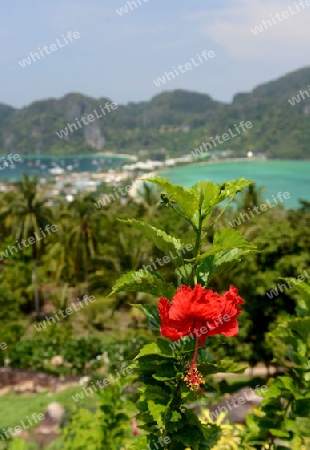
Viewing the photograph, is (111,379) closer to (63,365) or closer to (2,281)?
(63,365)

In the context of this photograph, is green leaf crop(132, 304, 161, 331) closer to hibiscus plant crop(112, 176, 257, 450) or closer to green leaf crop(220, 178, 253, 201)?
hibiscus plant crop(112, 176, 257, 450)

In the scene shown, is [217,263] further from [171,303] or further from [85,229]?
[85,229]

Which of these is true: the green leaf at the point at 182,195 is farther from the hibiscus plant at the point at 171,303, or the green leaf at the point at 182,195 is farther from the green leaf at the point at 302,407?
the green leaf at the point at 302,407

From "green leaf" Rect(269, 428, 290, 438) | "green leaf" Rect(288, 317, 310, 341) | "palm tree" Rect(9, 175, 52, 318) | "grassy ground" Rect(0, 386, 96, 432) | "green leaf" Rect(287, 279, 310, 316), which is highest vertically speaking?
"palm tree" Rect(9, 175, 52, 318)

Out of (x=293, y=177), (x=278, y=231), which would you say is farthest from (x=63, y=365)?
(x=293, y=177)

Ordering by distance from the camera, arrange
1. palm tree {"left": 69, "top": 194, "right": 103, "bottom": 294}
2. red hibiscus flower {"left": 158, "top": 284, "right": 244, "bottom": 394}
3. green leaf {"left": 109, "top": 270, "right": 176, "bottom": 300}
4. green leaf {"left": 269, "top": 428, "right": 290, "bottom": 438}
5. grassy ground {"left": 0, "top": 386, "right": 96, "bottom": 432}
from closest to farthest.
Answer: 1. red hibiscus flower {"left": 158, "top": 284, "right": 244, "bottom": 394}
2. green leaf {"left": 109, "top": 270, "right": 176, "bottom": 300}
3. green leaf {"left": 269, "top": 428, "right": 290, "bottom": 438}
4. grassy ground {"left": 0, "top": 386, "right": 96, "bottom": 432}
5. palm tree {"left": 69, "top": 194, "right": 103, "bottom": 294}

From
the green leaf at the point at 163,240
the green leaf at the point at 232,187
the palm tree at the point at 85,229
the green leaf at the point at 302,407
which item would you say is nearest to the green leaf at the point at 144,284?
A: the green leaf at the point at 163,240

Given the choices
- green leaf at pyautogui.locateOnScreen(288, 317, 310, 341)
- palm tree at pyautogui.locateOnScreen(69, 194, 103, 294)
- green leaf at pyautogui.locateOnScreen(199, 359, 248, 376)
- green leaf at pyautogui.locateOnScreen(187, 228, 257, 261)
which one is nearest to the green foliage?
green leaf at pyautogui.locateOnScreen(288, 317, 310, 341)

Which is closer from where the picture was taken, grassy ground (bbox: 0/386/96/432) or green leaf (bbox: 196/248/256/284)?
green leaf (bbox: 196/248/256/284)
